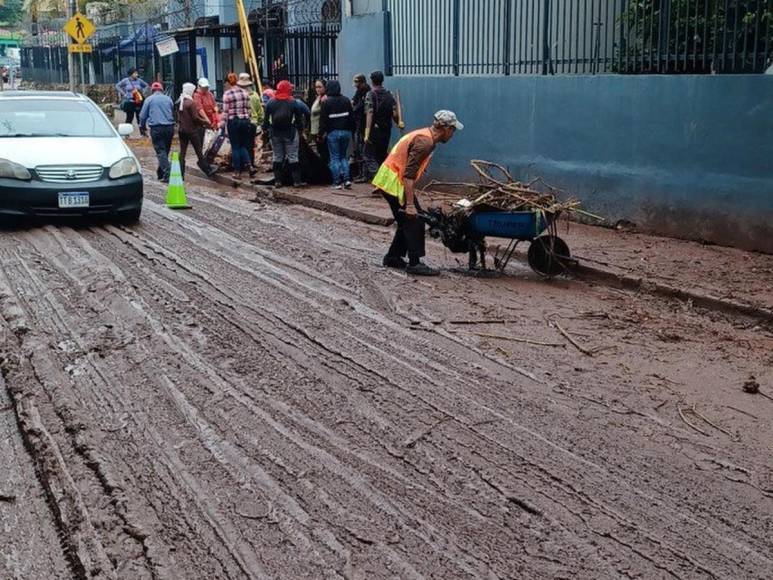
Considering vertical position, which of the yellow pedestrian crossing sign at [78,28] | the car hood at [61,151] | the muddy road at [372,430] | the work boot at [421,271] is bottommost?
the muddy road at [372,430]

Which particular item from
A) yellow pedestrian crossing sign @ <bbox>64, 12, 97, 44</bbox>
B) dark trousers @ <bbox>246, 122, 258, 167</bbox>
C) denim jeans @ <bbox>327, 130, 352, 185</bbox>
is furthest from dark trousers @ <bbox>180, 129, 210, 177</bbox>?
yellow pedestrian crossing sign @ <bbox>64, 12, 97, 44</bbox>

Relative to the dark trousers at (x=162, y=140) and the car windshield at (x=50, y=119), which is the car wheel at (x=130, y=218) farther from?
the dark trousers at (x=162, y=140)

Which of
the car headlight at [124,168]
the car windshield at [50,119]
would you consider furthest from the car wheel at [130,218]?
the car windshield at [50,119]

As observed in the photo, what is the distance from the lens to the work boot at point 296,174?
679 inches

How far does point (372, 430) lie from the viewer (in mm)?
5617

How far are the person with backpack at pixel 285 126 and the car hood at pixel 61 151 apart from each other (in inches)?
165

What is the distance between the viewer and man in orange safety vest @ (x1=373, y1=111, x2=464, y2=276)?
381 inches

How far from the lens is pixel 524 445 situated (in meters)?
5.42

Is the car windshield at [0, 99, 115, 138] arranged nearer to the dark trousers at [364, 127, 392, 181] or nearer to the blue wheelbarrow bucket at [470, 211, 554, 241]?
the dark trousers at [364, 127, 392, 181]

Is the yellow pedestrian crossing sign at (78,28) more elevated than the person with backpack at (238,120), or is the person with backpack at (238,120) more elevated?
the yellow pedestrian crossing sign at (78,28)

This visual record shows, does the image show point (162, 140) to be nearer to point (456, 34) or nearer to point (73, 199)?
point (456, 34)

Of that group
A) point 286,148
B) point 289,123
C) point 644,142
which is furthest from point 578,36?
point 286,148

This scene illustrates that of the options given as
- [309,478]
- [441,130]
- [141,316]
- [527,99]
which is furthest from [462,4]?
[309,478]

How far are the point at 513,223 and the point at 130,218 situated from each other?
561 centimetres
